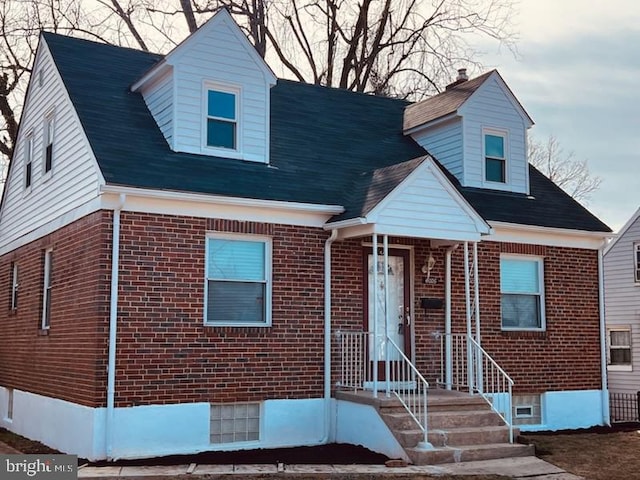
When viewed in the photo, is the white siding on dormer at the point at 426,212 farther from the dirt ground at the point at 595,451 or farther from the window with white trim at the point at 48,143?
the window with white trim at the point at 48,143

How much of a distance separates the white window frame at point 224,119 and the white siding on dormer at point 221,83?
0.06ft

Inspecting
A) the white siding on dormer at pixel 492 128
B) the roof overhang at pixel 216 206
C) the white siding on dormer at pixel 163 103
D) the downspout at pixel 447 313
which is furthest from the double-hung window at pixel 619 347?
the white siding on dormer at pixel 163 103

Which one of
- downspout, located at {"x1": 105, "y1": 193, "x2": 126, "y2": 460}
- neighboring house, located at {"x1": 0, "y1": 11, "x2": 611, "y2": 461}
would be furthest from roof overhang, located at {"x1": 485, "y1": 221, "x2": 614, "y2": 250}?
downspout, located at {"x1": 105, "y1": 193, "x2": 126, "y2": 460}

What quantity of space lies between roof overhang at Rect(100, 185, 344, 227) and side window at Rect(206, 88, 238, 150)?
1525mm

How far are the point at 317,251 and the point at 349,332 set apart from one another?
1.41 meters

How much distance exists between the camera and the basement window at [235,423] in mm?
11836

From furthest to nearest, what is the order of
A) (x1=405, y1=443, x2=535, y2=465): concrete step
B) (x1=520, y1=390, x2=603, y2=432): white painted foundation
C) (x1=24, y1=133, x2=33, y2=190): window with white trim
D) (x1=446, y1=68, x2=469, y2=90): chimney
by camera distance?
(x1=446, y1=68, x2=469, y2=90): chimney < (x1=24, y1=133, x2=33, y2=190): window with white trim < (x1=520, y1=390, x2=603, y2=432): white painted foundation < (x1=405, y1=443, x2=535, y2=465): concrete step

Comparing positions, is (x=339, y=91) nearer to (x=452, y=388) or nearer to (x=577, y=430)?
(x=452, y=388)

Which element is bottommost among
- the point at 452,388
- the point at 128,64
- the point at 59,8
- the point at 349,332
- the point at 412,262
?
the point at 452,388

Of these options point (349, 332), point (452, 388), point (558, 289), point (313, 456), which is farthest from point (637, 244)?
point (313, 456)

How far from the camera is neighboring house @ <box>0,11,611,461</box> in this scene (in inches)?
445

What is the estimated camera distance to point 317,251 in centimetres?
1277

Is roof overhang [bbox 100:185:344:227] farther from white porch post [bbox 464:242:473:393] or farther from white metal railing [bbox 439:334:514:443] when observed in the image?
white metal railing [bbox 439:334:514:443]

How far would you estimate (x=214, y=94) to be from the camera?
13203 mm
